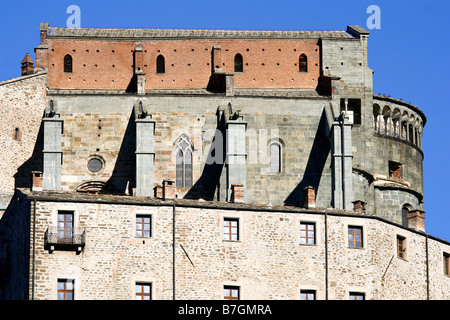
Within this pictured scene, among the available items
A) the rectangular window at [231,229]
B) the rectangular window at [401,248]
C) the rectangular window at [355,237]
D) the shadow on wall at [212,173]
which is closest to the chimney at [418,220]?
the rectangular window at [401,248]

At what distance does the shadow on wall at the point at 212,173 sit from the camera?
8038cm

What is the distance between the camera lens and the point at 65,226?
63969mm

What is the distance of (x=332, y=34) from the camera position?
89312 mm

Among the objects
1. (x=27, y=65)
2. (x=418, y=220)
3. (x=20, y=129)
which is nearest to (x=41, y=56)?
(x=27, y=65)

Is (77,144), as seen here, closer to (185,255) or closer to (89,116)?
(89,116)

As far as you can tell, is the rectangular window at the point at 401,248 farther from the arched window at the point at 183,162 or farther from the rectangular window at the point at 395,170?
the rectangular window at the point at 395,170

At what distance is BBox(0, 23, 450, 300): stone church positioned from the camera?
210 ft

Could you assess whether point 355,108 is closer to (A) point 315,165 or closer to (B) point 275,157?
(A) point 315,165

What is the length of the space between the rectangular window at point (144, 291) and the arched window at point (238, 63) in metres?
26.3

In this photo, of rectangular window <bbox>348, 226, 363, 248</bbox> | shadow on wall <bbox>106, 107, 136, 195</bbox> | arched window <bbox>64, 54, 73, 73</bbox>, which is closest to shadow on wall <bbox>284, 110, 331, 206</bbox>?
shadow on wall <bbox>106, 107, 136, 195</bbox>

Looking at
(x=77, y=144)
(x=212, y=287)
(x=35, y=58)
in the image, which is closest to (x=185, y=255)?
(x=212, y=287)

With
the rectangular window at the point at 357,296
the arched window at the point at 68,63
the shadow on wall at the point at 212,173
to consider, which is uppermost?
the arched window at the point at 68,63
